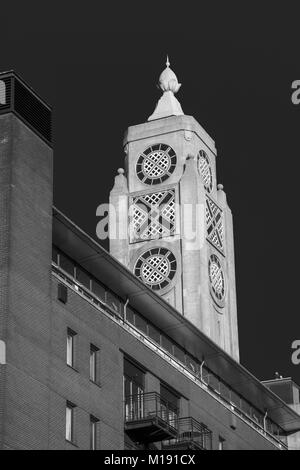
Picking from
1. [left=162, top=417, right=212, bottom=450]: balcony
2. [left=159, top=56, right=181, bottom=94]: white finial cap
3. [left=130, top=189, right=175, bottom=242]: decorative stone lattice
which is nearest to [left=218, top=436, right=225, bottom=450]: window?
[left=162, top=417, right=212, bottom=450]: balcony

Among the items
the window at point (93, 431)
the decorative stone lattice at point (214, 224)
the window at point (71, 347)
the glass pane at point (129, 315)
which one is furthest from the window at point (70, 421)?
the decorative stone lattice at point (214, 224)

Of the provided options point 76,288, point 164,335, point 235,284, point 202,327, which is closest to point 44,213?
point 76,288

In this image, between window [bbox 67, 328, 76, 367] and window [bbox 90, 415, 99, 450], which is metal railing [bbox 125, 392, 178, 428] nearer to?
window [bbox 90, 415, 99, 450]

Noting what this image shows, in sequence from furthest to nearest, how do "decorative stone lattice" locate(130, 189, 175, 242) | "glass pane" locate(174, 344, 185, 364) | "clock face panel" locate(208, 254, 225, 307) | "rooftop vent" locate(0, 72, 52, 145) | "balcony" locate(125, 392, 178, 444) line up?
1. "clock face panel" locate(208, 254, 225, 307)
2. "decorative stone lattice" locate(130, 189, 175, 242)
3. "glass pane" locate(174, 344, 185, 364)
4. "balcony" locate(125, 392, 178, 444)
5. "rooftop vent" locate(0, 72, 52, 145)

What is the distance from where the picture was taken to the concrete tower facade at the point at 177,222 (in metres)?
107

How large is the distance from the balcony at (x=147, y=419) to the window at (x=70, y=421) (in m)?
4.70

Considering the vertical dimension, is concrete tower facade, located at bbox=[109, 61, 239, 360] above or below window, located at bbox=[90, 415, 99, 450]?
above

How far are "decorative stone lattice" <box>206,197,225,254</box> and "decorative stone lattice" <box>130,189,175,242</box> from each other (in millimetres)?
3329

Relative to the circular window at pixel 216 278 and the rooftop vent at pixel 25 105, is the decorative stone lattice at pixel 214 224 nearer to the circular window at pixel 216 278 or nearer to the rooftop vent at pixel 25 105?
the circular window at pixel 216 278

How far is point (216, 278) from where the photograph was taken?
11025 cm

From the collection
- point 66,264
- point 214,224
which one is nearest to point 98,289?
point 66,264

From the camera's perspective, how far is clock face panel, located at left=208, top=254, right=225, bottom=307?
109 metres
